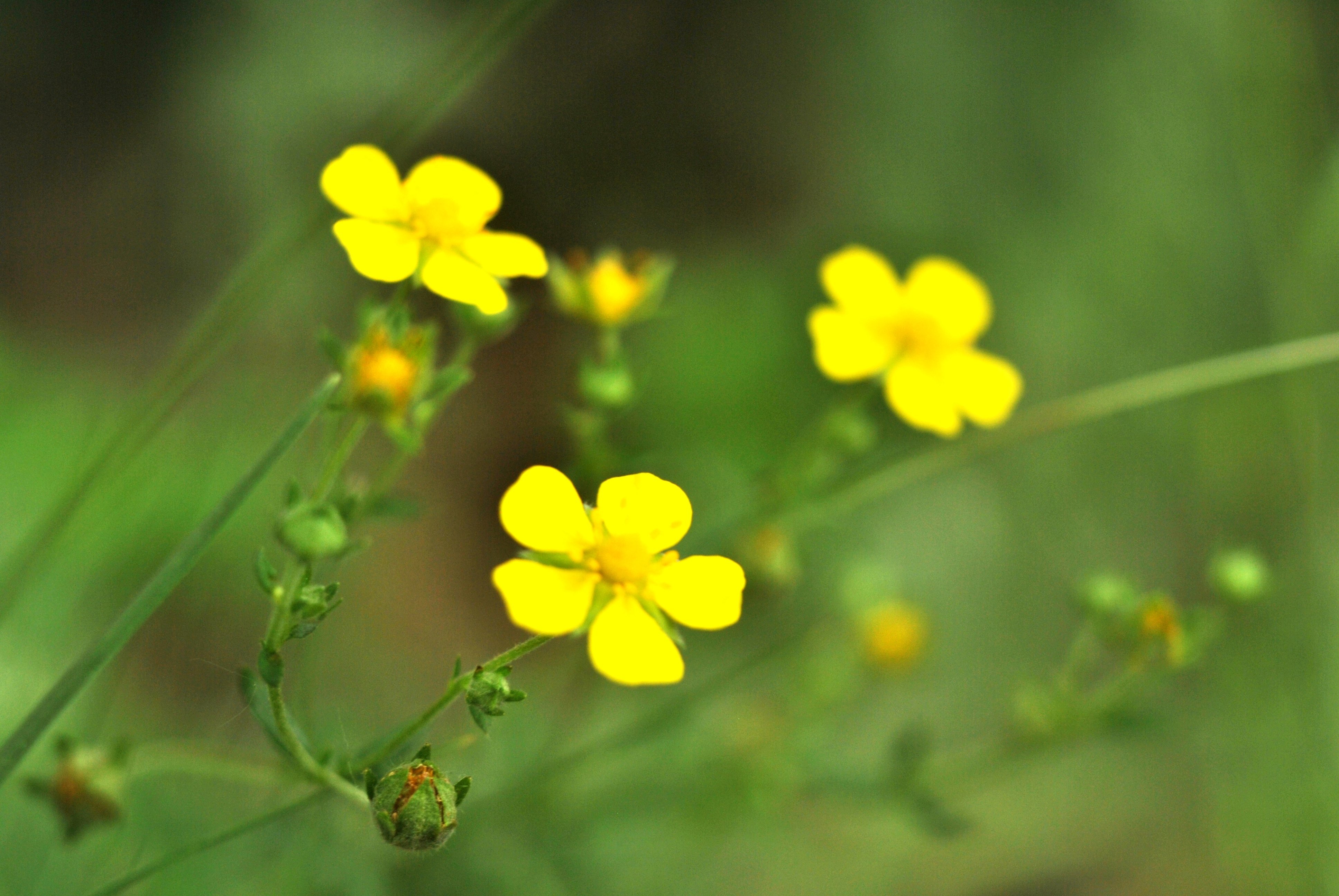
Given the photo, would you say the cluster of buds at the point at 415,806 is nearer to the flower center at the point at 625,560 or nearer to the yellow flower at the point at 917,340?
the flower center at the point at 625,560

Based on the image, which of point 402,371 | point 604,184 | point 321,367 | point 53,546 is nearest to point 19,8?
point 321,367

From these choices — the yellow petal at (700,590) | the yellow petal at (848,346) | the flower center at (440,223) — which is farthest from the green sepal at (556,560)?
the yellow petal at (848,346)

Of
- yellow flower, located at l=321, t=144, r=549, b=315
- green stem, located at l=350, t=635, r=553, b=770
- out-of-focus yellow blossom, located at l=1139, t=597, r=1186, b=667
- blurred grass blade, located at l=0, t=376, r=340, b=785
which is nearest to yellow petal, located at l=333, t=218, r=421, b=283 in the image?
yellow flower, located at l=321, t=144, r=549, b=315

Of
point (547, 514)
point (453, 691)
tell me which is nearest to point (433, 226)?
point (547, 514)

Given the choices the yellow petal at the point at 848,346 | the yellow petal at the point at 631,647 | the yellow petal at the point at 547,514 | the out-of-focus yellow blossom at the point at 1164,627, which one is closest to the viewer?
the yellow petal at the point at 631,647

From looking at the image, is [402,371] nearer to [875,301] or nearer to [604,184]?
[875,301]

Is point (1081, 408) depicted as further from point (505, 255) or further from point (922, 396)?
point (505, 255)
